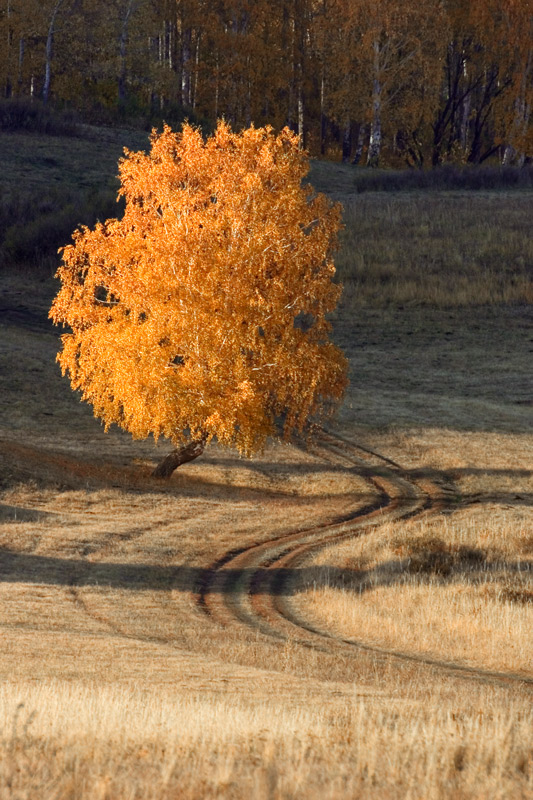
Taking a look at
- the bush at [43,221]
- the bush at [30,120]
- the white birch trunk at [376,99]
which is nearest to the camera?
the bush at [43,221]

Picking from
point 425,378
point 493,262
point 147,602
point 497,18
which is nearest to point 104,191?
point 493,262

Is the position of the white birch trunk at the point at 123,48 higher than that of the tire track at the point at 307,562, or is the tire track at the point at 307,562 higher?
the white birch trunk at the point at 123,48

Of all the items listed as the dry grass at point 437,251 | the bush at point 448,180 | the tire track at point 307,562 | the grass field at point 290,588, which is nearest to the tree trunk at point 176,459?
the grass field at point 290,588

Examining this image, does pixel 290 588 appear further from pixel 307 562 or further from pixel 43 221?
pixel 43 221

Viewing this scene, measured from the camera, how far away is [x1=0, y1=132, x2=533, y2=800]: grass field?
7000mm

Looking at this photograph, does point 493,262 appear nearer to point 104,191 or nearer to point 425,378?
point 425,378

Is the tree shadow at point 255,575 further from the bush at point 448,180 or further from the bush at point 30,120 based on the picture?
the bush at point 30,120

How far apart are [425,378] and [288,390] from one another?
622 inches

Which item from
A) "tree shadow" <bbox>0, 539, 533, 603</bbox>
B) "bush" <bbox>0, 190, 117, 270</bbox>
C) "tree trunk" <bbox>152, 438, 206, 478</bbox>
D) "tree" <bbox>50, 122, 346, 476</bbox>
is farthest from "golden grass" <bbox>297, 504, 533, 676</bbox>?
"bush" <bbox>0, 190, 117, 270</bbox>

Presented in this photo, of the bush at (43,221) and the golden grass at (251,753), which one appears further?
the bush at (43,221)

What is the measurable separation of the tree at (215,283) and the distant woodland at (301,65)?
1940 inches

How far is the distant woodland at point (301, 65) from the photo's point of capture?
7269cm

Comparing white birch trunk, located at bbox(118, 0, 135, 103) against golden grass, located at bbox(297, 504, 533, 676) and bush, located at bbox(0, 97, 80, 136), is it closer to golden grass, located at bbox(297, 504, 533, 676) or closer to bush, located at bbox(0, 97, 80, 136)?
bush, located at bbox(0, 97, 80, 136)

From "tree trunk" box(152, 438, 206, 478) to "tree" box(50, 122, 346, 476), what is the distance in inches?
66.2
